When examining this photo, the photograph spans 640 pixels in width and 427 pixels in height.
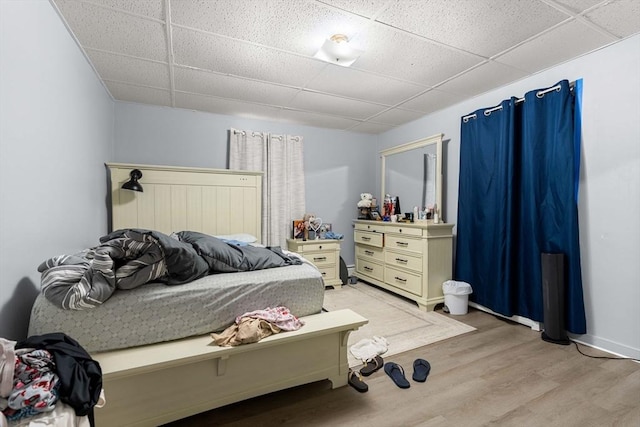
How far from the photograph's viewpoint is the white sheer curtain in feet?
12.6

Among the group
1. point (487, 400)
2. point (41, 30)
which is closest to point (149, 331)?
point (41, 30)

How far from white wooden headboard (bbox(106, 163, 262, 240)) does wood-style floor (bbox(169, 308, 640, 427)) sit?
221cm

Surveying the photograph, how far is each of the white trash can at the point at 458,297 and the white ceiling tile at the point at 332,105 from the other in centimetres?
219

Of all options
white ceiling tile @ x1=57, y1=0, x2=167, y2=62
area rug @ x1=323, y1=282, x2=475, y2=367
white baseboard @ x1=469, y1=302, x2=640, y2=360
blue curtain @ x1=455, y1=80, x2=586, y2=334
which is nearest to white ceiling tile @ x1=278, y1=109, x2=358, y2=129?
blue curtain @ x1=455, y1=80, x2=586, y2=334

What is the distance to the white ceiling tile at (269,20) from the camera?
5.90ft

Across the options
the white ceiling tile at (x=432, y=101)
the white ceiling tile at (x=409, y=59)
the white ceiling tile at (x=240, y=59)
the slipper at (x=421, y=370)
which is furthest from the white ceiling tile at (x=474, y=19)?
the slipper at (x=421, y=370)

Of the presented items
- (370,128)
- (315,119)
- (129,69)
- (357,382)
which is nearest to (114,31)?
(129,69)

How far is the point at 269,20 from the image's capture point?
194 cm

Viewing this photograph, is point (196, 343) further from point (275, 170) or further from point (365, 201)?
point (365, 201)

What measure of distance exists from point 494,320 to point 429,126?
2380 millimetres

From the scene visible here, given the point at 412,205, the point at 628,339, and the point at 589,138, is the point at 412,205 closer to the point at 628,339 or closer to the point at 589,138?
the point at 589,138

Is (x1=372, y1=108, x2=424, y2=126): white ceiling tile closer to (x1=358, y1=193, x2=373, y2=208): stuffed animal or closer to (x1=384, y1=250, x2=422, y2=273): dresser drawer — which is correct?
(x1=358, y1=193, x2=373, y2=208): stuffed animal

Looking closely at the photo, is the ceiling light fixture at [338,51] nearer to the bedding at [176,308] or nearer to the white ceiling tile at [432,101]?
the white ceiling tile at [432,101]

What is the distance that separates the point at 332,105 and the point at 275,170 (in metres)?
1.14
